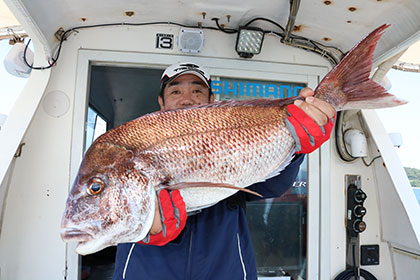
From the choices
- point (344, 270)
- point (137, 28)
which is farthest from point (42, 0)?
point (344, 270)

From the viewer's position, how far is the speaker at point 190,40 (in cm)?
311

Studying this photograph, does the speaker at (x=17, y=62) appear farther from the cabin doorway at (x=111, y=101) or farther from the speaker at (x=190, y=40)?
the speaker at (x=190, y=40)

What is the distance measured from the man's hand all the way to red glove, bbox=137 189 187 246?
74cm

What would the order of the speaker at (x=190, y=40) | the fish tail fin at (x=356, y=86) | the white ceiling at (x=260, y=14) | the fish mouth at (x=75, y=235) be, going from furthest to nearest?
the speaker at (x=190, y=40) < the white ceiling at (x=260, y=14) < the fish tail fin at (x=356, y=86) < the fish mouth at (x=75, y=235)

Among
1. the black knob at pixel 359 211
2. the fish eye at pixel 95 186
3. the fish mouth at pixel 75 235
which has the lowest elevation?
the fish mouth at pixel 75 235

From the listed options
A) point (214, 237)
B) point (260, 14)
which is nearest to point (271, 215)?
point (214, 237)

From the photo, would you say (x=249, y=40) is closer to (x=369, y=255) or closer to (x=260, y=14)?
(x=260, y=14)

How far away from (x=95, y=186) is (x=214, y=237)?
90 centimetres

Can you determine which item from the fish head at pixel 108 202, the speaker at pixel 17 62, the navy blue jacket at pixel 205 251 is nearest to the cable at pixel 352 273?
the navy blue jacket at pixel 205 251

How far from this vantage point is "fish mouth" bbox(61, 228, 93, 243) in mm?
1207

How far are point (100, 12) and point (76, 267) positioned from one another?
265 cm

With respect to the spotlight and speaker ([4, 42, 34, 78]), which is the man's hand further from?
speaker ([4, 42, 34, 78])

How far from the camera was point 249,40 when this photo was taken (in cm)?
311

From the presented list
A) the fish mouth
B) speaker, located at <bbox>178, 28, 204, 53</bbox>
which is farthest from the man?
speaker, located at <bbox>178, 28, 204, 53</bbox>
